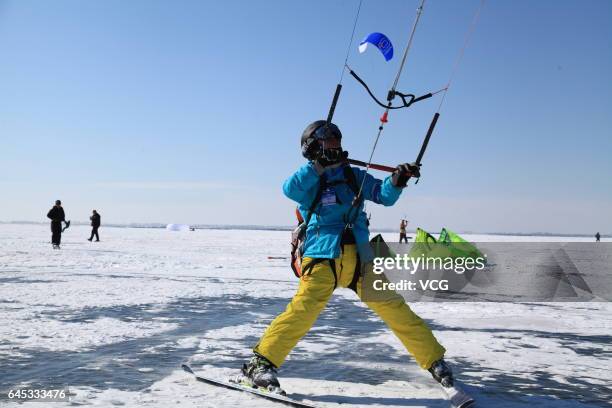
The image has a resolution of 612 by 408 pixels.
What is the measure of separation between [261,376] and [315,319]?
42 centimetres

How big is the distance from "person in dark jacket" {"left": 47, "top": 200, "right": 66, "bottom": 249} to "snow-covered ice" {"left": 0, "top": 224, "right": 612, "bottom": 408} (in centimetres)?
930

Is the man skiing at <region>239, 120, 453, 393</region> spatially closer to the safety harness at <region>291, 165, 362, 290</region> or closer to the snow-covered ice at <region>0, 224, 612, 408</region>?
the safety harness at <region>291, 165, 362, 290</region>

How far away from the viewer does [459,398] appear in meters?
2.47

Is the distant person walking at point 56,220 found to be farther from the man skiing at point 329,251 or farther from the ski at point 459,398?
the ski at point 459,398

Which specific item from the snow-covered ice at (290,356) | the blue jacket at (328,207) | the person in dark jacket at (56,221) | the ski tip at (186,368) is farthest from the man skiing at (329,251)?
the person in dark jacket at (56,221)

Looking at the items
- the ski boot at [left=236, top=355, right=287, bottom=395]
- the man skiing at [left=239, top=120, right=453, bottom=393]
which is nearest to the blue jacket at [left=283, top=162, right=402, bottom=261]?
the man skiing at [left=239, top=120, right=453, bottom=393]

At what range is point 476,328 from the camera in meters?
4.75

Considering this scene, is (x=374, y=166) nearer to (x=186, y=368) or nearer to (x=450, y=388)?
(x=450, y=388)

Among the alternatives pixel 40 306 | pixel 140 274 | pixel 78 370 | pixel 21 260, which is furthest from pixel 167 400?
pixel 21 260

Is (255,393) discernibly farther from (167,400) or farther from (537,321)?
(537,321)

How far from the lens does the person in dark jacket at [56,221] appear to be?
51.0 feet

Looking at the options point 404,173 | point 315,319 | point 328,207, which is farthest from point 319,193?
point 315,319

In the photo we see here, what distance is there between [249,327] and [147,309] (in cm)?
148

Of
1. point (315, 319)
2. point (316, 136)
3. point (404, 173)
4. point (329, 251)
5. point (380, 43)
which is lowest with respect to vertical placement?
point (315, 319)
